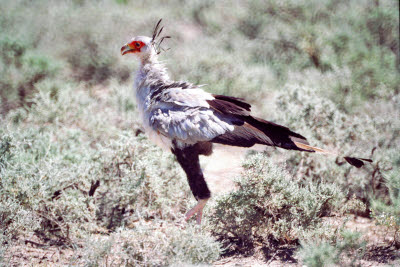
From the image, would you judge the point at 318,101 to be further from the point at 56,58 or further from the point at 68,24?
the point at 68,24

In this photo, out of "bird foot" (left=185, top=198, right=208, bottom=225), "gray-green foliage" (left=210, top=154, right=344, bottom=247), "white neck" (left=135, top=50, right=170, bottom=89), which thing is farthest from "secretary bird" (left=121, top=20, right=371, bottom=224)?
"gray-green foliage" (left=210, top=154, right=344, bottom=247)

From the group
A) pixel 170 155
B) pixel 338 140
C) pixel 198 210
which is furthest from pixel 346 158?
pixel 170 155

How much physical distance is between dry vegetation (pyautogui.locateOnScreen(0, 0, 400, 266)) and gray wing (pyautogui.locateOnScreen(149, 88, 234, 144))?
0.55 meters

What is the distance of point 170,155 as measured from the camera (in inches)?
191

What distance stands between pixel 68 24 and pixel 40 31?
640 millimetres

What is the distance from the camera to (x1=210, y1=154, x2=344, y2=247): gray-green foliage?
3.73 metres

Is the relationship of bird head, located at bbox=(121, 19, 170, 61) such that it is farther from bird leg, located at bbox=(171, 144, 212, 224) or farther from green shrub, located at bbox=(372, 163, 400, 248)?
green shrub, located at bbox=(372, 163, 400, 248)

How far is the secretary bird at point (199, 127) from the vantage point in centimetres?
369

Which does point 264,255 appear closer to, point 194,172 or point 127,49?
point 194,172

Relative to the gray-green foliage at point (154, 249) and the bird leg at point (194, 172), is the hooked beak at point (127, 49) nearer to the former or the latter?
the bird leg at point (194, 172)

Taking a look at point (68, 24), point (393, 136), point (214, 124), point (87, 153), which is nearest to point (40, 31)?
point (68, 24)

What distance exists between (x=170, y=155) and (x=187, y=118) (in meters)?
1.19

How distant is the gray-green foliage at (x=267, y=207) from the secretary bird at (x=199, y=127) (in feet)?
0.92

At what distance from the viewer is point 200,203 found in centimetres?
389
